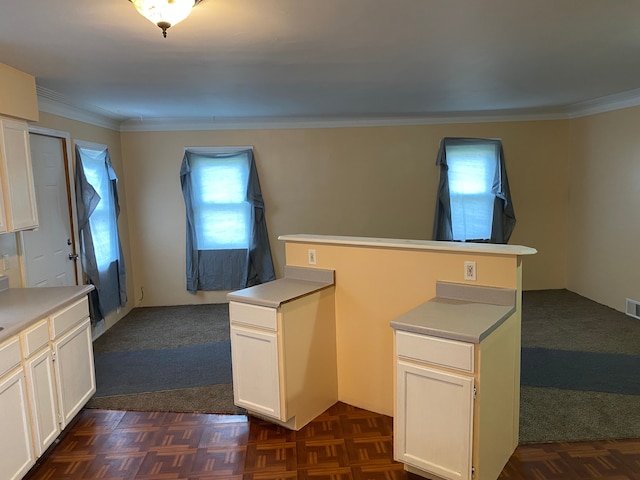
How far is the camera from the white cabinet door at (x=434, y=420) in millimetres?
2094

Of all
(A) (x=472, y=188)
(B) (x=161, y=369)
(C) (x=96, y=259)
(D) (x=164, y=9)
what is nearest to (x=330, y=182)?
(A) (x=472, y=188)

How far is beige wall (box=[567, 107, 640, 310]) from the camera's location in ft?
16.0

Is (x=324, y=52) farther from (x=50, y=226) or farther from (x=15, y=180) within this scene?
(x=50, y=226)

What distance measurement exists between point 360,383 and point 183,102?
119 inches

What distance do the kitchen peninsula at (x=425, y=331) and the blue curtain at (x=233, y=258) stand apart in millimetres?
2420

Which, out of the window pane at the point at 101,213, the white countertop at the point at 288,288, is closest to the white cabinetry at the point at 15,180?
the window pane at the point at 101,213

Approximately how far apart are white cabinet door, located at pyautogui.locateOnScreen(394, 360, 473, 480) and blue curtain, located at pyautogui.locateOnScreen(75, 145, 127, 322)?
11.1 feet

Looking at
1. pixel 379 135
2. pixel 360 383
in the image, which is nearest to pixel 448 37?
pixel 360 383

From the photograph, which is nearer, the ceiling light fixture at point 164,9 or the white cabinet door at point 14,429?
the ceiling light fixture at point 164,9

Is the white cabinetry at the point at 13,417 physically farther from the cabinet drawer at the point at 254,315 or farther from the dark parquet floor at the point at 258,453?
the cabinet drawer at the point at 254,315

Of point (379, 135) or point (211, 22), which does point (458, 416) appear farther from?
point (379, 135)

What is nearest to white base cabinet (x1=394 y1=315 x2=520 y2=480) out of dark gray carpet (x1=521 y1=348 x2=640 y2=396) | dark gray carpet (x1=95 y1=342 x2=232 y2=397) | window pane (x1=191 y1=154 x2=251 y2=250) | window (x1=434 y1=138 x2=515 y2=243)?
dark gray carpet (x1=521 y1=348 x2=640 y2=396)

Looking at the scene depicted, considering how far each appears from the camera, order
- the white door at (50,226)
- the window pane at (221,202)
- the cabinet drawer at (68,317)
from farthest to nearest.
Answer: the window pane at (221,202)
the white door at (50,226)
the cabinet drawer at (68,317)

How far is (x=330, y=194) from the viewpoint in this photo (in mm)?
5883
